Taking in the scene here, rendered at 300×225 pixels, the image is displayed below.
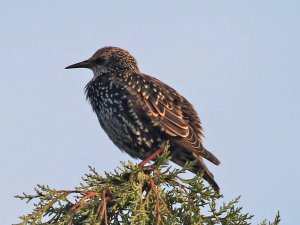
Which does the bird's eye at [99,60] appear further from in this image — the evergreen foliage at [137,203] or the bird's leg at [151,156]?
the evergreen foliage at [137,203]

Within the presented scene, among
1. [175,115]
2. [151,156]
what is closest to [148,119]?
[175,115]

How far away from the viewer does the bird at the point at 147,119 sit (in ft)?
21.2

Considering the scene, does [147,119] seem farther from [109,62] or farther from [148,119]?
[109,62]

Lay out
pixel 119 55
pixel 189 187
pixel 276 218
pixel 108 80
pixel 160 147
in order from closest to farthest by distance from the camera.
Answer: pixel 276 218 → pixel 189 187 → pixel 160 147 → pixel 108 80 → pixel 119 55

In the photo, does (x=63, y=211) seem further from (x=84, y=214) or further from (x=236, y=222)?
(x=236, y=222)

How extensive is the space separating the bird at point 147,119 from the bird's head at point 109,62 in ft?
1.76

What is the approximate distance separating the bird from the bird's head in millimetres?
536

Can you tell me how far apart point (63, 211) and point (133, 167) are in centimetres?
63

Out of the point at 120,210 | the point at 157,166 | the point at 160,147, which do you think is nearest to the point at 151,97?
the point at 160,147

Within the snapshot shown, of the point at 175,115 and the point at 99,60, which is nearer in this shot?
the point at 175,115

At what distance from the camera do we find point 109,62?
7.74 metres

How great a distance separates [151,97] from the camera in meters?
6.66

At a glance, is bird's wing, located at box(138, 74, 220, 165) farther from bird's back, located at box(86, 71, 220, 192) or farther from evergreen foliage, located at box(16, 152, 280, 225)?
evergreen foliage, located at box(16, 152, 280, 225)

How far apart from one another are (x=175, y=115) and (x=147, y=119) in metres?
0.31
